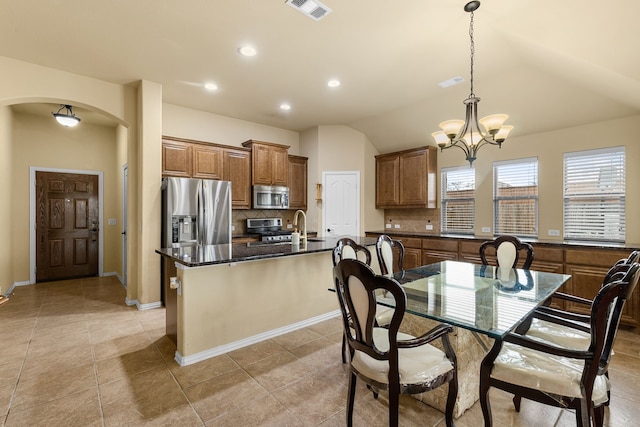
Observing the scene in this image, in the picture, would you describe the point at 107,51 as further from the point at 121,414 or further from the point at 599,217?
the point at 599,217

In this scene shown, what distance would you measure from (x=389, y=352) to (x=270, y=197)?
441cm

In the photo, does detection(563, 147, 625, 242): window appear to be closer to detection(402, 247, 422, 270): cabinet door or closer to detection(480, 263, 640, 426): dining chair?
detection(402, 247, 422, 270): cabinet door

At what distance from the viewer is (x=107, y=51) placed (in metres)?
3.25

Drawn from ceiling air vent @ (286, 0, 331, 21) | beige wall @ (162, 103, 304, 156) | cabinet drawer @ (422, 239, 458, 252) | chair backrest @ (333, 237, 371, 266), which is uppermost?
ceiling air vent @ (286, 0, 331, 21)

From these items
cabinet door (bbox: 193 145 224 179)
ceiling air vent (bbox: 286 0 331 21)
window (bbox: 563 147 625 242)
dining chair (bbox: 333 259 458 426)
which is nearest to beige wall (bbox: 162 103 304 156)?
cabinet door (bbox: 193 145 224 179)

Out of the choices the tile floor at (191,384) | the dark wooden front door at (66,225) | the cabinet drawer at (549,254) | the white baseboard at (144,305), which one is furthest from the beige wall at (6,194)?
the cabinet drawer at (549,254)

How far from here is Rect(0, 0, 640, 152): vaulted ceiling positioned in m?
2.55

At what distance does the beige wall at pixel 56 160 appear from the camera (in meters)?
5.25

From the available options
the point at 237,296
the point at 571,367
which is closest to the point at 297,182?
the point at 237,296

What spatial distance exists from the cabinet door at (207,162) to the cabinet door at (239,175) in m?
0.11

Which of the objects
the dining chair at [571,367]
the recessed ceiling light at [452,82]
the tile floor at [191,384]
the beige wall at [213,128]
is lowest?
the tile floor at [191,384]

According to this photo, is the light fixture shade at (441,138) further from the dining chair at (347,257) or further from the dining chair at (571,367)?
the dining chair at (571,367)

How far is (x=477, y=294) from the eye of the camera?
2.12 metres

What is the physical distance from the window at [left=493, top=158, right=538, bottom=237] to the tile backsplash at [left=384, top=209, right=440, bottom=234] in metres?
1.02
